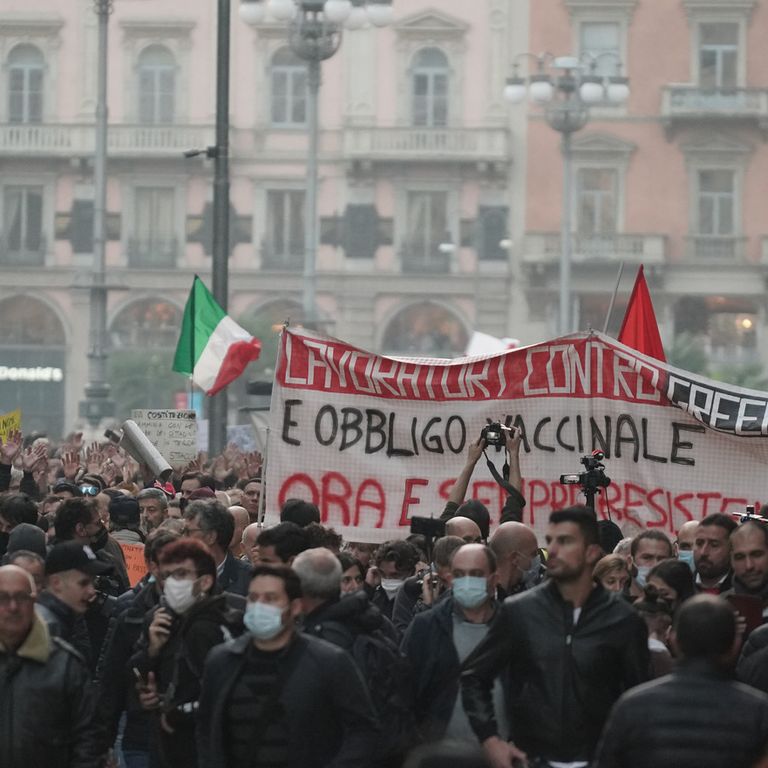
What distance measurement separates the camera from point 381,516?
9688mm

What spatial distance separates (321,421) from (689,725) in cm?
527

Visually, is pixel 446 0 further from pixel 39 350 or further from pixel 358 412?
pixel 358 412

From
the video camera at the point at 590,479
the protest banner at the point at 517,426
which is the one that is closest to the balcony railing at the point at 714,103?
the protest banner at the point at 517,426

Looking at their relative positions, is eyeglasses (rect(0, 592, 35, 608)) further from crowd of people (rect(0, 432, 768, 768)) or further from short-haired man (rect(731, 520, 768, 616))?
short-haired man (rect(731, 520, 768, 616))

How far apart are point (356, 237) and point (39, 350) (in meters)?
7.82

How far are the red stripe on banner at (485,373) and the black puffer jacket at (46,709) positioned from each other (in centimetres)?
407

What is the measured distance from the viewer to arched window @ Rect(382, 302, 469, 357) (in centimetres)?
5009

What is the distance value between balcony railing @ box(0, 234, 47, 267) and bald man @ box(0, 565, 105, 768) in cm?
4533

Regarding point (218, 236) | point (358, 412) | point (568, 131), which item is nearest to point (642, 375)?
point (358, 412)

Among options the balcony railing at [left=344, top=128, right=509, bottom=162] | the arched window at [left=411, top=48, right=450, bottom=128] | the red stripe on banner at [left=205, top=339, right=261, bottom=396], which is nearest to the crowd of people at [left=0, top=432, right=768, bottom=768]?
the red stripe on banner at [left=205, top=339, right=261, bottom=396]

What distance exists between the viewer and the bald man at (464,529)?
7.77 m

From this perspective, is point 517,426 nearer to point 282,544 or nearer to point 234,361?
point 282,544

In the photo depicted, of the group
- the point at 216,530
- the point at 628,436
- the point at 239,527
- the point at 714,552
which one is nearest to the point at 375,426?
the point at 239,527

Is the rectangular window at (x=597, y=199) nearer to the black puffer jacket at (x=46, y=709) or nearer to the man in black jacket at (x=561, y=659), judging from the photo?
the man in black jacket at (x=561, y=659)
